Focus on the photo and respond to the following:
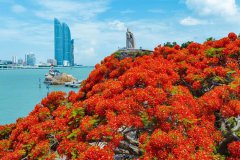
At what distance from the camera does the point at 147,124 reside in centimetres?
678

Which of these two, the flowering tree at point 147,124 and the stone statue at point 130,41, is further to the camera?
the stone statue at point 130,41

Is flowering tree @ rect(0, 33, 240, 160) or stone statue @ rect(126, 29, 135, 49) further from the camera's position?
stone statue @ rect(126, 29, 135, 49)

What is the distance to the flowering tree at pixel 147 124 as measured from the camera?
19.7 feet

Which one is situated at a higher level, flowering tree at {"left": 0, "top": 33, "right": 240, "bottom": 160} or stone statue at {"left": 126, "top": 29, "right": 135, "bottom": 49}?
stone statue at {"left": 126, "top": 29, "right": 135, "bottom": 49}

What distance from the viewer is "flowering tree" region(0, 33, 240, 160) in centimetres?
600

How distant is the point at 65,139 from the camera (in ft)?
24.2

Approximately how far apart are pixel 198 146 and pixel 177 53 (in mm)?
6231

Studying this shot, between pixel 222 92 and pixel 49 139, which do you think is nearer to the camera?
pixel 222 92

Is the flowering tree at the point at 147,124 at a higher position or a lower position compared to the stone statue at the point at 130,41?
lower

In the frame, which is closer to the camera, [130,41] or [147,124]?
[147,124]

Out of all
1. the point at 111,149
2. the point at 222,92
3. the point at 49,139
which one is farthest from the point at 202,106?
the point at 49,139

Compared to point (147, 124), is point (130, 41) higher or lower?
higher

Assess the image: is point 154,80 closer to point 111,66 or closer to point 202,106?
point 202,106

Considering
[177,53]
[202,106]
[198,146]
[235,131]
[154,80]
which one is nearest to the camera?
[198,146]
